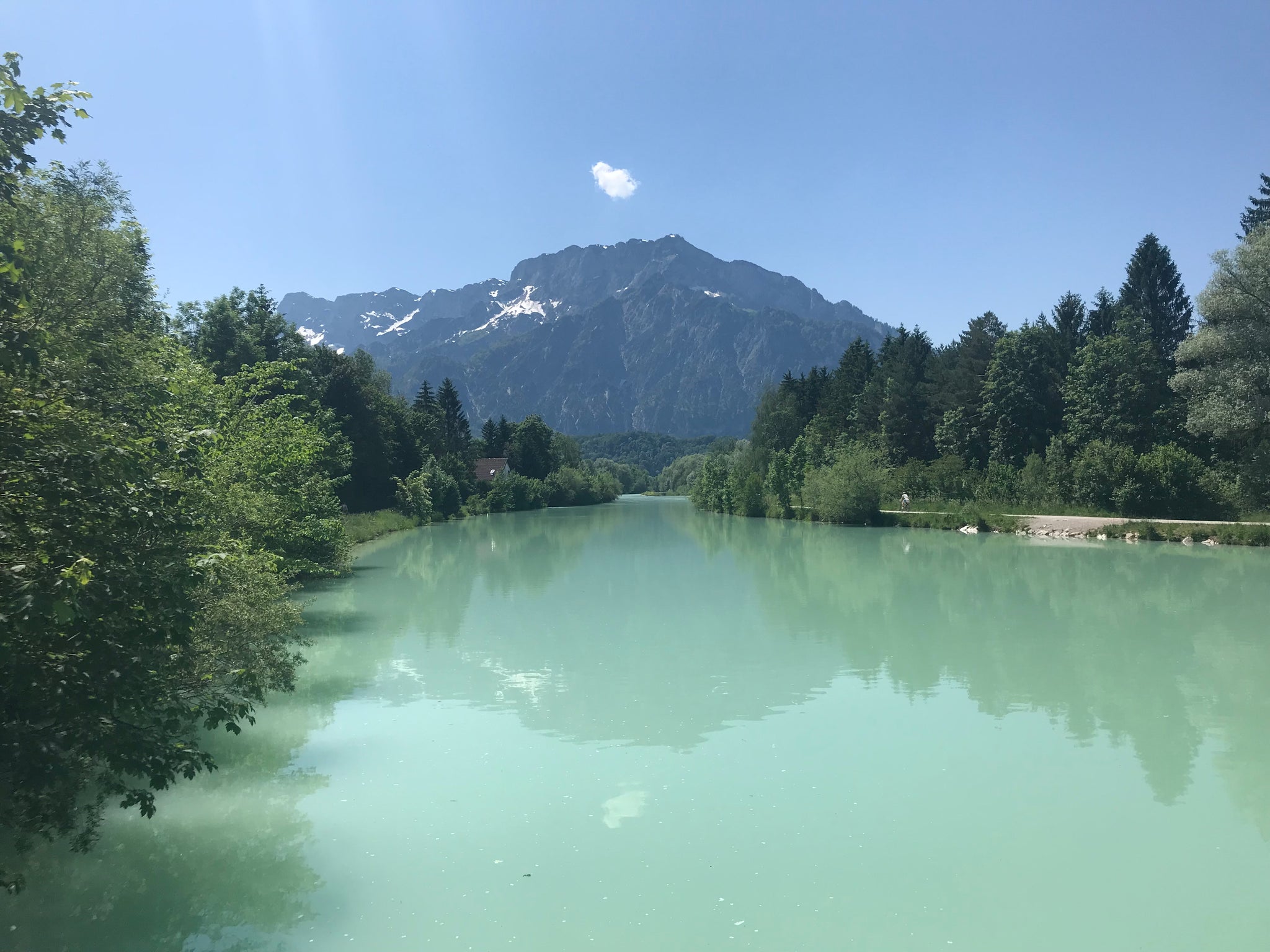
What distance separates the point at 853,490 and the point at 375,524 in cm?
2926

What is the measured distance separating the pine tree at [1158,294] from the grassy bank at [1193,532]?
73.4ft

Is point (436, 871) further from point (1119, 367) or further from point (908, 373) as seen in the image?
point (908, 373)

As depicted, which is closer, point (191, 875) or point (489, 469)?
point (191, 875)

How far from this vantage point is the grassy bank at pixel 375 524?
131ft


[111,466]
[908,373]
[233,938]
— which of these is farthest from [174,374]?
[908,373]

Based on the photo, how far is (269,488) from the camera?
1666 cm

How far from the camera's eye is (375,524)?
4572cm

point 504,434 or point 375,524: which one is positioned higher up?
point 504,434

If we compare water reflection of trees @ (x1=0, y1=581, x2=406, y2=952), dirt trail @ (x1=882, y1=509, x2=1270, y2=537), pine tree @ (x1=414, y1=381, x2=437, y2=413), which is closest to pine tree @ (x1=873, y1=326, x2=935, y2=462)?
dirt trail @ (x1=882, y1=509, x2=1270, y2=537)

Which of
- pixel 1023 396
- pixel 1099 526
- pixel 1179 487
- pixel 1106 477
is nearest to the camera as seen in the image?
pixel 1099 526

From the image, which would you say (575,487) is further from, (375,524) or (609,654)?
(609,654)

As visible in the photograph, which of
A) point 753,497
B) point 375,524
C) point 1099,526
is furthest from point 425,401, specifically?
point 1099,526

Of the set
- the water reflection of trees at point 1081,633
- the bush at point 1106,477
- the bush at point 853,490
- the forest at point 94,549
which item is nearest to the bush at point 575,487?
the bush at point 853,490

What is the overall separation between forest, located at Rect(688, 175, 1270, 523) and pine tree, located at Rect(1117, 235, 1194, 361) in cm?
10
